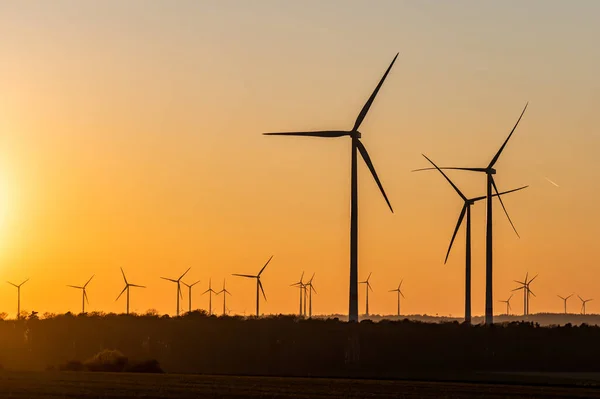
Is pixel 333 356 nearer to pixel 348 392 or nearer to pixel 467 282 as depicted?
pixel 467 282

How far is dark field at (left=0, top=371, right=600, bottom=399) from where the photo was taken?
2783 inches

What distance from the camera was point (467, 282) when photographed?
142 m

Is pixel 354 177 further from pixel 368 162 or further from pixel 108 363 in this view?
pixel 108 363

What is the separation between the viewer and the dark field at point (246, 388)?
232ft

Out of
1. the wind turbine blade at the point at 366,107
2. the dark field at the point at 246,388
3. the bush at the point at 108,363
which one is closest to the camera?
the dark field at the point at 246,388

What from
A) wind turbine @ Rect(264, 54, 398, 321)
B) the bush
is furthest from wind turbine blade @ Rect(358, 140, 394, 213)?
the bush

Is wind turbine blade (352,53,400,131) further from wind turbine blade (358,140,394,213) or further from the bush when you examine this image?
the bush

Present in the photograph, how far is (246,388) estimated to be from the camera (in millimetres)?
76562

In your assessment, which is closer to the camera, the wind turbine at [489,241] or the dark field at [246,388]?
the dark field at [246,388]

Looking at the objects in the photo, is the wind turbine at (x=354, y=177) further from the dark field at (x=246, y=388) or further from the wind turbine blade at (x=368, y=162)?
the dark field at (x=246, y=388)

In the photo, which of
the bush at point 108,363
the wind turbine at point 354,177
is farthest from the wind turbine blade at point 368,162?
the bush at point 108,363

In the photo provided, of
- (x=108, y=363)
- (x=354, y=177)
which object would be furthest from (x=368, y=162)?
(x=108, y=363)

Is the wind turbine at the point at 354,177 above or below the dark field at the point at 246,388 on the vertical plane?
above

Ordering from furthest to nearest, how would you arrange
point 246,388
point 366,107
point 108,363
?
point 366,107 → point 108,363 → point 246,388
